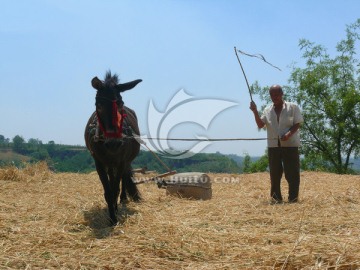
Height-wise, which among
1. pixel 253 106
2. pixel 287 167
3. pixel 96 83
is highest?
pixel 96 83

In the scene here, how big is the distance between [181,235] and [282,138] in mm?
3043

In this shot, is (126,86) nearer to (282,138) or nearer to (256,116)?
(256,116)

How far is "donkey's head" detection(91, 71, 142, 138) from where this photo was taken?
17.4ft

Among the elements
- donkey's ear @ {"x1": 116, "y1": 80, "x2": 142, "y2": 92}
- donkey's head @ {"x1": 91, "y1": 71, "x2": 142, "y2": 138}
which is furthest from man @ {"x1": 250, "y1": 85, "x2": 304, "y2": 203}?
donkey's head @ {"x1": 91, "y1": 71, "x2": 142, "y2": 138}

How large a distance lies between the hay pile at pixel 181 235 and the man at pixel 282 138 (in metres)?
0.44

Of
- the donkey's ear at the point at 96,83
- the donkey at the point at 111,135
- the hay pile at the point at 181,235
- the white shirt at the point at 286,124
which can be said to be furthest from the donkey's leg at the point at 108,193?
the white shirt at the point at 286,124

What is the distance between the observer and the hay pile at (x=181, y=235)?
3.41 m

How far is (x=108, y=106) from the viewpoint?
17.4 ft

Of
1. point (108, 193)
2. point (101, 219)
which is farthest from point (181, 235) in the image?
point (108, 193)

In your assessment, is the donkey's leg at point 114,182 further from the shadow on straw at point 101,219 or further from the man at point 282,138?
the man at point 282,138

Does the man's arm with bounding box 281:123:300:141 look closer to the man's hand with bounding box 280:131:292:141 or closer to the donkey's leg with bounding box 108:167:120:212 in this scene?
the man's hand with bounding box 280:131:292:141

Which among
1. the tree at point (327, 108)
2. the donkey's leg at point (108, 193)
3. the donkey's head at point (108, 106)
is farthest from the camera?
the tree at point (327, 108)

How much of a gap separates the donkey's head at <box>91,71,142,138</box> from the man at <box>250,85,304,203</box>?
90.0 inches

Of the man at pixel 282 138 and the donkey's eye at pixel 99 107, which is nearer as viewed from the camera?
the donkey's eye at pixel 99 107
